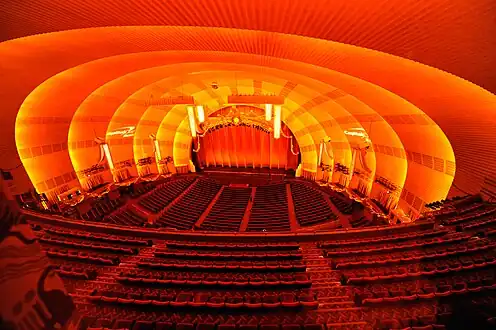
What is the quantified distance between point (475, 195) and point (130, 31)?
12.6 m

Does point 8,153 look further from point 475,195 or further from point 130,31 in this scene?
point 475,195

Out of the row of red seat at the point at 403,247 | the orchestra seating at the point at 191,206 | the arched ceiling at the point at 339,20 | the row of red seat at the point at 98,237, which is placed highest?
the arched ceiling at the point at 339,20

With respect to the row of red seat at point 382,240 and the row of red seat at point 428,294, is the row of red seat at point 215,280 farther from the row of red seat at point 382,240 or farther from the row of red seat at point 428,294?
the row of red seat at point 382,240

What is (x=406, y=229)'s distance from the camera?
25.5ft

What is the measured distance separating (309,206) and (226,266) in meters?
11.2

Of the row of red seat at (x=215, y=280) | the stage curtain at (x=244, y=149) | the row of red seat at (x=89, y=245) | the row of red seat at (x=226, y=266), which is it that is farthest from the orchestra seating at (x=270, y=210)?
the row of red seat at (x=215, y=280)

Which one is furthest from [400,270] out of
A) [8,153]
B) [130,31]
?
[8,153]

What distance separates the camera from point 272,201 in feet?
55.4

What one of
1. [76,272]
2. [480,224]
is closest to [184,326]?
[76,272]

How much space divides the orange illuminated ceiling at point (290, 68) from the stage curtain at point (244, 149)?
6.10 metres

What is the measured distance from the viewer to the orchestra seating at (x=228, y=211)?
41.9 ft

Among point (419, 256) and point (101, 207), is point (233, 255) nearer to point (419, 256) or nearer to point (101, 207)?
point (419, 256)

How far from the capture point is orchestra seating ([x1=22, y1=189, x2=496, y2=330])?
12.9 feet

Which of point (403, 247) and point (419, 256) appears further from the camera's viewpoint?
point (403, 247)
